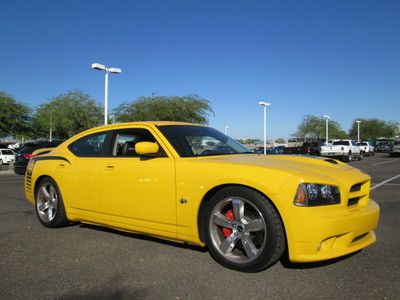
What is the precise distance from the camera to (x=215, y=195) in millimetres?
4184

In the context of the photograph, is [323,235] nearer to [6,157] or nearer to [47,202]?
[47,202]

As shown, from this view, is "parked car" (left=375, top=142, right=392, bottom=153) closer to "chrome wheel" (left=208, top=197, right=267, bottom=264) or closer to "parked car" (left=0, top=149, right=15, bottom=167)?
"parked car" (left=0, top=149, right=15, bottom=167)

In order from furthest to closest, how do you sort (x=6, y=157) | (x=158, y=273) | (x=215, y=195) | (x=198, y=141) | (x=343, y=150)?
(x=6, y=157)
(x=343, y=150)
(x=198, y=141)
(x=215, y=195)
(x=158, y=273)

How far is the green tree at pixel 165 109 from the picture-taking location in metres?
42.3

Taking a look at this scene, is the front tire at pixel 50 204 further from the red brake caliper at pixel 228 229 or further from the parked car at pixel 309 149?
the parked car at pixel 309 149

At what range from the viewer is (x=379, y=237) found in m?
5.40

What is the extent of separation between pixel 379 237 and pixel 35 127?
47.6 m

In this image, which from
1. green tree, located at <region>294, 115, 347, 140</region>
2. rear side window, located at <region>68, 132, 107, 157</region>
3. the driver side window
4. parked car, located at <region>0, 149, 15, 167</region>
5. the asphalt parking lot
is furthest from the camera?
green tree, located at <region>294, 115, 347, 140</region>

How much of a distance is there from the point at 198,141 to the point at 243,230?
4.65 ft

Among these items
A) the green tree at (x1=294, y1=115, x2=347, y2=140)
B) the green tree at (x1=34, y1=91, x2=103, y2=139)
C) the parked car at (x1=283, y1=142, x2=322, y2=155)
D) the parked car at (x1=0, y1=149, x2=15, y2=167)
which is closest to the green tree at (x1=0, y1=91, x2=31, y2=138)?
the green tree at (x1=34, y1=91, x2=103, y2=139)

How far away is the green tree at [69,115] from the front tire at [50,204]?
Answer: 4283 centimetres

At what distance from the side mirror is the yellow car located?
1 centimetres

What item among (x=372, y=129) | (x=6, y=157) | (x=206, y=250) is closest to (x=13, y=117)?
(x=6, y=157)

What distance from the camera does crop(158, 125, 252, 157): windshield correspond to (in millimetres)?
4770
